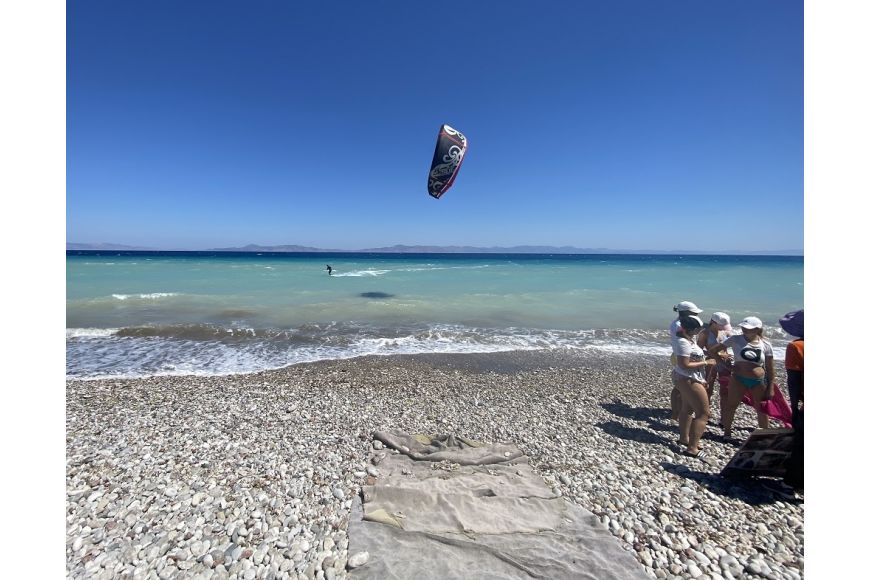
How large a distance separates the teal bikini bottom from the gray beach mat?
328 centimetres

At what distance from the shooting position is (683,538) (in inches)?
129

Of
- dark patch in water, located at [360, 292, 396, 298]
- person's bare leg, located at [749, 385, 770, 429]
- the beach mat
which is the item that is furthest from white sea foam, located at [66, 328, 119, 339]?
person's bare leg, located at [749, 385, 770, 429]

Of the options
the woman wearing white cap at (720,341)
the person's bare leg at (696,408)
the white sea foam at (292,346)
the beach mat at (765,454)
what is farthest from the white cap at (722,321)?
the white sea foam at (292,346)

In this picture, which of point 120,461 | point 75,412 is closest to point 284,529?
point 120,461

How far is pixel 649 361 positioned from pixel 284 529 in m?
10.6

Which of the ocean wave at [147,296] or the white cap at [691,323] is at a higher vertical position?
the white cap at [691,323]

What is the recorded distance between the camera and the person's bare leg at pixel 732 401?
16.6 ft

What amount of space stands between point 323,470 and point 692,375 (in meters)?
5.11

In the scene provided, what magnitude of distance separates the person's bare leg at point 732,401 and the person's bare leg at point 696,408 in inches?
24.5

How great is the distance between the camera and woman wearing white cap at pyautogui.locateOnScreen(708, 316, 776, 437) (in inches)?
191

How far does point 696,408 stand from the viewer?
191 inches

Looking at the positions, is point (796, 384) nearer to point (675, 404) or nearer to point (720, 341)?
point (720, 341)

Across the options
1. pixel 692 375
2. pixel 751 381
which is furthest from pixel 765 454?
pixel 751 381

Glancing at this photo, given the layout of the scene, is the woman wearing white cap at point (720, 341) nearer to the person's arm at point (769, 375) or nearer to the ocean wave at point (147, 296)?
the person's arm at point (769, 375)
